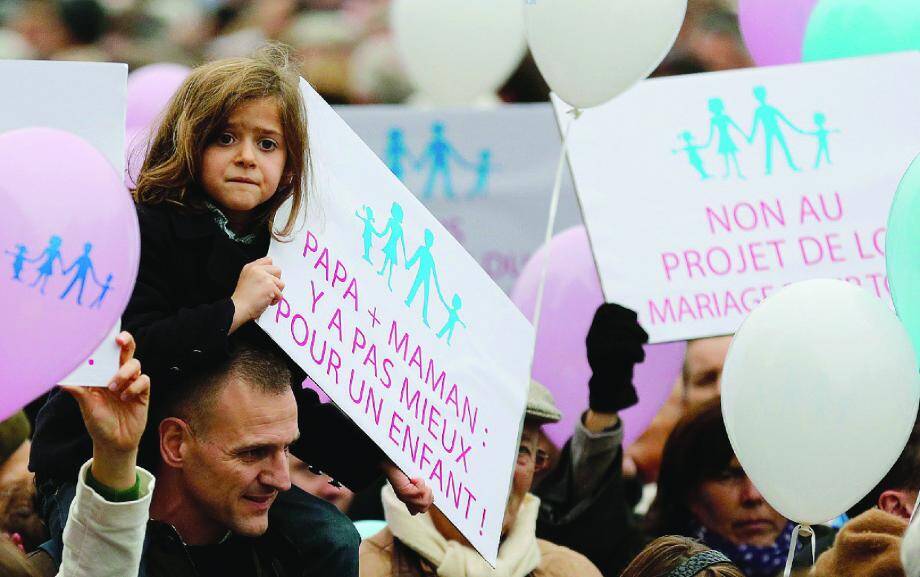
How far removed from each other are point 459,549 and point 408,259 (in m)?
0.92

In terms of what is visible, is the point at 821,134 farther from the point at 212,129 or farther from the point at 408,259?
the point at 212,129

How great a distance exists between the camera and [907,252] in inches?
147

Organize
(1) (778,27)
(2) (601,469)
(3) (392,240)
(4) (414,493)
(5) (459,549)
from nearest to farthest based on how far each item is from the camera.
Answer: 1. (4) (414,493)
2. (3) (392,240)
3. (5) (459,549)
4. (2) (601,469)
5. (1) (778,27)

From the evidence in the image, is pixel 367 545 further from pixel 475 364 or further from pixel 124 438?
pixel 124 438

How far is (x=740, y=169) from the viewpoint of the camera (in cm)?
478

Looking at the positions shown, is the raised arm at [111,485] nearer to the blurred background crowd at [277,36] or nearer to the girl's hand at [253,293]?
the girl's hand at [253,293]

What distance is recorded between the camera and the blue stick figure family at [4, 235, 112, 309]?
8.92 feet

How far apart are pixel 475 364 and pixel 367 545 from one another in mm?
819

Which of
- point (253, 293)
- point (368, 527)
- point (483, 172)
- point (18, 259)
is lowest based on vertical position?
point (368, 527)

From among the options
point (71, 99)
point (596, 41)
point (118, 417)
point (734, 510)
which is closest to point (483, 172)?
point (734, 510)

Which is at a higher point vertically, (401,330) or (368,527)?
(401,330)

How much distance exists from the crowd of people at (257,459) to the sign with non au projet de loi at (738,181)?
0.21m

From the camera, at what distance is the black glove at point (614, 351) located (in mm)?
Result: 4453

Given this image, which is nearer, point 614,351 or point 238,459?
point 238,459
